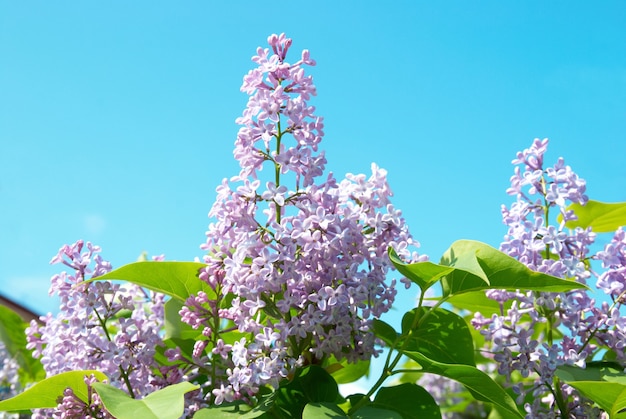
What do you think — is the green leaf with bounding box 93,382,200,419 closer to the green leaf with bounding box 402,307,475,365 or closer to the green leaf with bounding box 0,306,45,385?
the green leaf with bounding box 402,307,475,365

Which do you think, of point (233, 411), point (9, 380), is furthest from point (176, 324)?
point (9, 380)

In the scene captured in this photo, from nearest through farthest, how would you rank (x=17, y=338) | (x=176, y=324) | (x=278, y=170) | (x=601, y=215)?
(x=278, y=170) → (x=176, y=324) → (x=601, y=215) → (x=17, y=338)

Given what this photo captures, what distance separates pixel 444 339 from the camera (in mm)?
1160

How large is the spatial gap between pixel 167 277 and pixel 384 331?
37cm

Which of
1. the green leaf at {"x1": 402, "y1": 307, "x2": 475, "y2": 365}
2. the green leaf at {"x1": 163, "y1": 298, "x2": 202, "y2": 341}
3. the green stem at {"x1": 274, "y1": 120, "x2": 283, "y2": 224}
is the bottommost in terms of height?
the green leaf at {"x1": 402, "y1": 307, "x2": 475, "y2": 365}

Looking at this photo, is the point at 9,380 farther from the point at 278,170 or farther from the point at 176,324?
the point at 278,170

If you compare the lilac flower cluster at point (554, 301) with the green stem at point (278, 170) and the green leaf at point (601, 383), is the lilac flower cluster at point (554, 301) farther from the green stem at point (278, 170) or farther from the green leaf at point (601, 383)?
the green stem at point (278, 170)

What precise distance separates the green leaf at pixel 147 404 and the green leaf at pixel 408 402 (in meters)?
0.32

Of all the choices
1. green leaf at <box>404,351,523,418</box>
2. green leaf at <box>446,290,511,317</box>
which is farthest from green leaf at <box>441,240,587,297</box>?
green leaf at <box>446,290,511,317</box>

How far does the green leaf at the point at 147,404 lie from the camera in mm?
891

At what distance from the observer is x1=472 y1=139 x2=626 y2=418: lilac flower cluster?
44.3 inches

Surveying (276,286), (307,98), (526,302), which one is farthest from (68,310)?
(526,302)

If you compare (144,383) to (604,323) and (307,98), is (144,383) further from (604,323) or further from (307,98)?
(604,323)

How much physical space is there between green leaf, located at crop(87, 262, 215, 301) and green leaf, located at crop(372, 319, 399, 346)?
0.92ft
